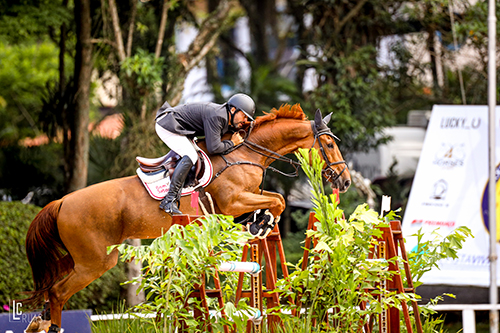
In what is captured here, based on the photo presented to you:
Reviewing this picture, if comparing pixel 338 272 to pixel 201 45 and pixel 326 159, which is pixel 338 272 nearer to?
pixel 326 159

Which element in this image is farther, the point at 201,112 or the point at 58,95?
the point at 58,95

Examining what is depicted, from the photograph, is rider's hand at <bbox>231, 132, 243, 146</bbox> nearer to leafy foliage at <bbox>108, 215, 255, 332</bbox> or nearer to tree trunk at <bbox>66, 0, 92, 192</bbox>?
leafy foliage at <bbox>108, 215, 255, 332</bbox>

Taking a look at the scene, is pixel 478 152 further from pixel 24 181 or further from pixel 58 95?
pixel 24 181

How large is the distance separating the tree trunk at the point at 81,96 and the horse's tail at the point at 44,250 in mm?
3320

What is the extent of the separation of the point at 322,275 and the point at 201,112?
172 centimetres

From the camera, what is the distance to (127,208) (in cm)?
470

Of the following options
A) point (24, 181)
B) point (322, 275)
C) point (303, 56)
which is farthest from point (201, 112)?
point (303, 56)

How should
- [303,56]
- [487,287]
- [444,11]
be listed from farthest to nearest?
Answer: [303,56]
[444,11]
[487,287]

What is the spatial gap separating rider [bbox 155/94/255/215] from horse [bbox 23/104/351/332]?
19 centimetres

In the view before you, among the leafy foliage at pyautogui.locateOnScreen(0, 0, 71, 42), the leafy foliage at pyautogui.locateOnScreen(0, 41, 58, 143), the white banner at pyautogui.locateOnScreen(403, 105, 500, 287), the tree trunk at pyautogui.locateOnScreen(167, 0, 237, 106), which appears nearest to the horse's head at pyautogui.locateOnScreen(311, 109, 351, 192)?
the white banner at pyautogui.locateOnScreen(403, 105, 500, 287)

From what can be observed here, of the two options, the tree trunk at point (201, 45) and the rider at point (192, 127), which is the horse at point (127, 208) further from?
the tree trunk at point (201, 45)

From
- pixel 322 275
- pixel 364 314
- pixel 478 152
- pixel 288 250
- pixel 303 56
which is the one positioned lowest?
pixel 288 250

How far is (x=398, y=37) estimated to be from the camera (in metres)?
11.4

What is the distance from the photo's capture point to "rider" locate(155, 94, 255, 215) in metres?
4.56
